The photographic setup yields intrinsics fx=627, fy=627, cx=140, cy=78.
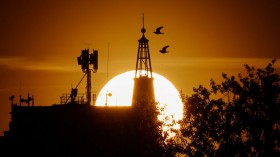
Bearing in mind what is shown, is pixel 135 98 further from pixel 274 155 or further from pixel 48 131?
pixel 274 155

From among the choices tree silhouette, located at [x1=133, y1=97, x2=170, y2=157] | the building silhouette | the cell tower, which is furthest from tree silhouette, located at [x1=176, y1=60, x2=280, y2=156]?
the cell tower

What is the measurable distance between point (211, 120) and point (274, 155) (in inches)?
232

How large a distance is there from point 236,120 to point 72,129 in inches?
1520

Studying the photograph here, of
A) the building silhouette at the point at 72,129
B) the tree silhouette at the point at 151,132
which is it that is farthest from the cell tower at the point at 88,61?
the tree silhouette at the point at 151,132

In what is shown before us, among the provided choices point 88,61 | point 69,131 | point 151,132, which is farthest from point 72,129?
point 151,132

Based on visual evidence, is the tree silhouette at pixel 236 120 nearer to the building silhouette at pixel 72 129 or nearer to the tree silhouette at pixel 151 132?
the tree silhouette at pixel 151 132

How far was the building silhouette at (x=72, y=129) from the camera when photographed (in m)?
78.9

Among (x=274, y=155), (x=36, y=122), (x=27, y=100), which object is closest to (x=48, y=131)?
(x=36, y=122)

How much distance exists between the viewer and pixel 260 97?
47469 millimetres

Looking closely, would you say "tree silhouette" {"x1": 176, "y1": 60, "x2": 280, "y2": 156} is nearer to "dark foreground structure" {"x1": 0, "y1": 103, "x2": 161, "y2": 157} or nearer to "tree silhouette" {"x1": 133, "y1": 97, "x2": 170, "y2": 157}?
"tree silhouette" {"x1": 133, "y1": 97, "x2": 170, "y2": 157}

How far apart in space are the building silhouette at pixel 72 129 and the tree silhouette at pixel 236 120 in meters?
26.0

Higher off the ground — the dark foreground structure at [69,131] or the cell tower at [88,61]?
the cell tower at [88,61]

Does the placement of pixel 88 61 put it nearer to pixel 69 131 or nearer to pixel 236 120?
pixel 69 131

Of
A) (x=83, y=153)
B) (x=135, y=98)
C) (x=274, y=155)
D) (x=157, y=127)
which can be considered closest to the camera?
(x=274, y=155)
